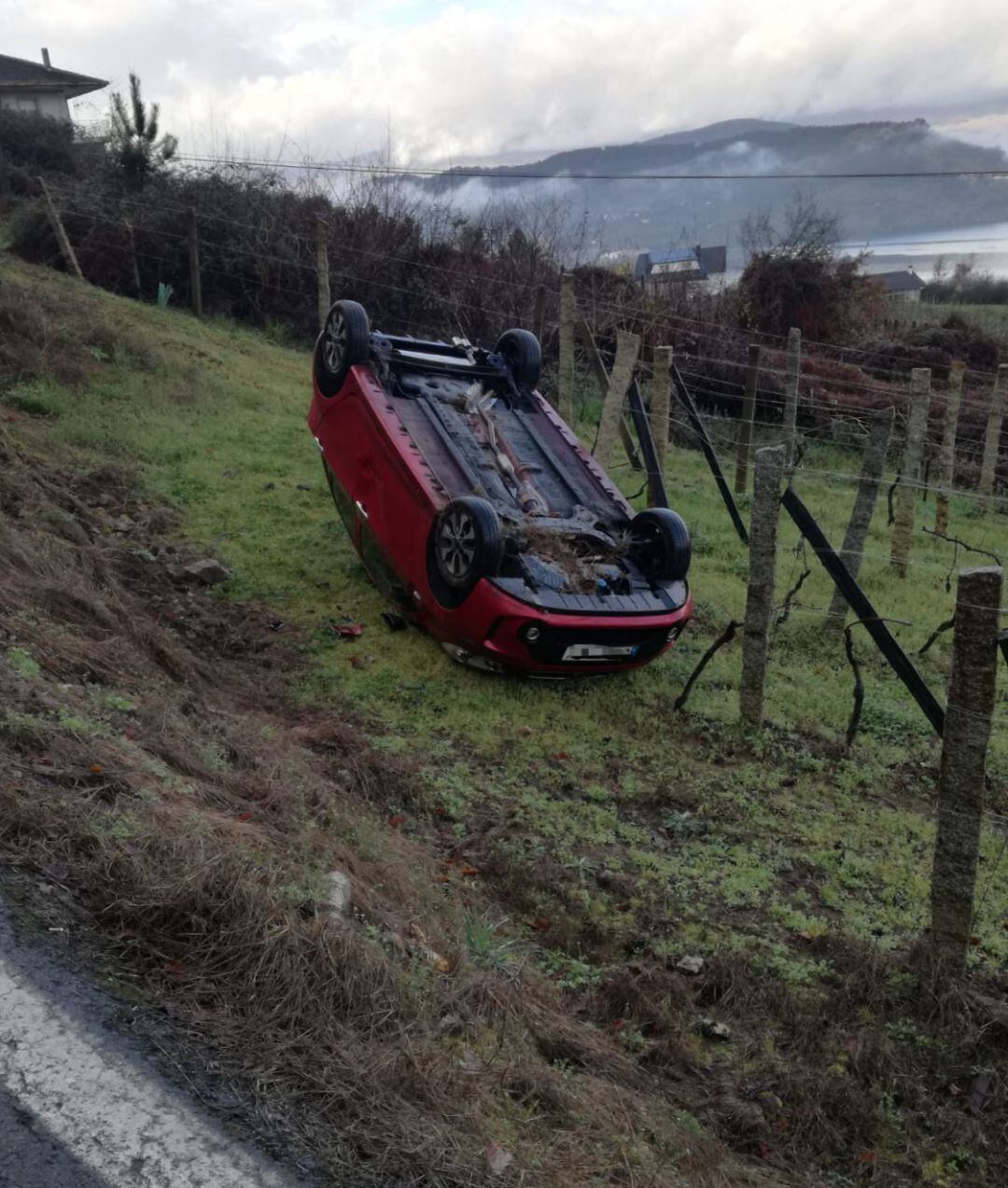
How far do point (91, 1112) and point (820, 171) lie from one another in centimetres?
17594

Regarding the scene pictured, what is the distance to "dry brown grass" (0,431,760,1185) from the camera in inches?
114

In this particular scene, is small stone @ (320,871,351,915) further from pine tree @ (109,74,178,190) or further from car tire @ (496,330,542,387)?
pine tree @ (109,74,178,190)

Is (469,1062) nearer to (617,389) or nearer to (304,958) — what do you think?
(304,958)

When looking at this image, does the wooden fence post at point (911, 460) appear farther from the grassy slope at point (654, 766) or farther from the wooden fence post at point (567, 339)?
the wooden fence post at point (567, 339)

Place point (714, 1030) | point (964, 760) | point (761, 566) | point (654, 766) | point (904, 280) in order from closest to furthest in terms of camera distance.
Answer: point (714, 1030)
point (964, 760)
point (654, 766)
point (761, 566)
point (904, 280)

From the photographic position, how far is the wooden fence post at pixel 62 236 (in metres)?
19.4

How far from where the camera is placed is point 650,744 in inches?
290

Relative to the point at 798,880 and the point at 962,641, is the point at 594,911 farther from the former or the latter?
the point at 962,641

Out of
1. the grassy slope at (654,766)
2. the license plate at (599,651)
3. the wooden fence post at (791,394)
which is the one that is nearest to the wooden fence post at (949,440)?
the grassy slope at (654,766)

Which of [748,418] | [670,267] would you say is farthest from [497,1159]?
[670,267]

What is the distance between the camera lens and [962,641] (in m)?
4.66

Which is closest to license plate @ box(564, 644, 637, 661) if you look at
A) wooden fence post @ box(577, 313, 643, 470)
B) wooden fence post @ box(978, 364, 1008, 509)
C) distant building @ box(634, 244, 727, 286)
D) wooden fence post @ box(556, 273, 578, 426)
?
wooden fence post @ box(556, 273, 578, 426)

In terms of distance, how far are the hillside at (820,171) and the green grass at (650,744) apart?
104 metres

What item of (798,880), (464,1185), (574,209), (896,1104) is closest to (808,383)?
(574,209)
